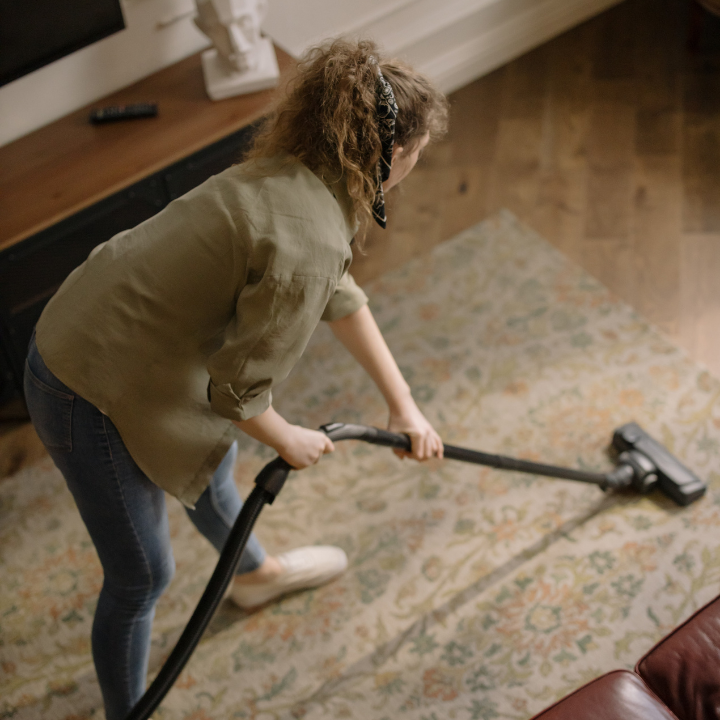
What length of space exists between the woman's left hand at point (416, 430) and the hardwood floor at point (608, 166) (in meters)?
1.12

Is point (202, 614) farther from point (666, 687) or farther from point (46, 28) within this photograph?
point (46, 28)

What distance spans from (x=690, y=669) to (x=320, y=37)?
2.16 meters

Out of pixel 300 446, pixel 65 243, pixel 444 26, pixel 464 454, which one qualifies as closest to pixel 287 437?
pixel 300 446

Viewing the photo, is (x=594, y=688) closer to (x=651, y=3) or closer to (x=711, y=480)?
(x=711, y=480)

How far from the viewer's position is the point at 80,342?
1.07 meters

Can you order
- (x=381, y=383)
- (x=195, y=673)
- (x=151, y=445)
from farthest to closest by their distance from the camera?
(x=195, y=673), (x=381, y=383), (x=151, y=445)

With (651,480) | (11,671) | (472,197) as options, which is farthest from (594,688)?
(472,197)

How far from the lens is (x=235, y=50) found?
2088 millimetres

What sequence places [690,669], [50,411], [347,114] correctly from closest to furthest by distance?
[347,114] → [50,411] → [690,669]

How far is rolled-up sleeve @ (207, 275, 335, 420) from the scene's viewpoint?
99cm

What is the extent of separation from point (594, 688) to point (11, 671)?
1.22m

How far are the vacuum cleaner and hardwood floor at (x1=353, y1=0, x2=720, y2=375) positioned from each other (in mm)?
416

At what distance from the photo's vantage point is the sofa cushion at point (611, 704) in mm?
1217

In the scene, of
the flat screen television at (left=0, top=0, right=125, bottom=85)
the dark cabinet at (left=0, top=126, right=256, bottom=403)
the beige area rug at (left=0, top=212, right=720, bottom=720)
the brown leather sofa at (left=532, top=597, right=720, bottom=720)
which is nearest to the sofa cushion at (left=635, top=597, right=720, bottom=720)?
the brown leather sofa at (left=532, top=597, right=720, bottom=720)
